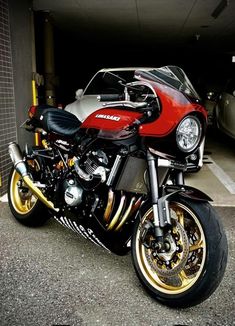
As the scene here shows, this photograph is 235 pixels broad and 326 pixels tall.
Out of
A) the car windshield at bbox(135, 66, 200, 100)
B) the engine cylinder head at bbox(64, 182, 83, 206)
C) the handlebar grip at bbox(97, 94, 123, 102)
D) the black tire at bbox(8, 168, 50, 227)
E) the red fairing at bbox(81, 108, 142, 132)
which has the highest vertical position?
the car windshield at bbox(135, 66, 200, 100)

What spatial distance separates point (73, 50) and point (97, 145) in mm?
11559

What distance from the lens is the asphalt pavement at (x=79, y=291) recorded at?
6.71ft

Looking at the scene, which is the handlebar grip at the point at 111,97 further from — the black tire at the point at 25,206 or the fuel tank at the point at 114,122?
the black tire at the point at 25,206

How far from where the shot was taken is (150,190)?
85.9 inches

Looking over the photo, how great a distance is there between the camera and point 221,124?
7406 millimetres

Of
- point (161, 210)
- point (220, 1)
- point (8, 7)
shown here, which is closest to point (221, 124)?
point (220, 1)

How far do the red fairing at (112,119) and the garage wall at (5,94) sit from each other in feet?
6.91

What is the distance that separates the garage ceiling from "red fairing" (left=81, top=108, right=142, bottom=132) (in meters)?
4.88

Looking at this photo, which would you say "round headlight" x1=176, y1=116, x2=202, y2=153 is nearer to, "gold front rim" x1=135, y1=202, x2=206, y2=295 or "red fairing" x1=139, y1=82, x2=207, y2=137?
"red fairing" x1=139, y1=82, x2=207, y2=137

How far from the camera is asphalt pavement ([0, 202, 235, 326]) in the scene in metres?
2.04

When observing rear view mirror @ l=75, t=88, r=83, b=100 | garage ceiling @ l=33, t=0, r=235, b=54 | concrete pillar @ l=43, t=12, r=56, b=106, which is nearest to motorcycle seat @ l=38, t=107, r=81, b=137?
rear view mirror @ l=75, t=88, r=83, b=100

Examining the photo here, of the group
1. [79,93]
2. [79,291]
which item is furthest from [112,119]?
[79,93]

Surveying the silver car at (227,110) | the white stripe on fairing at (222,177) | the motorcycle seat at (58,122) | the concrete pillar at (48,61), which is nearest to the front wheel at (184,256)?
the motorcycle seat at (58,122)

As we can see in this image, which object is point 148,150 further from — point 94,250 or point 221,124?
point 221,124
